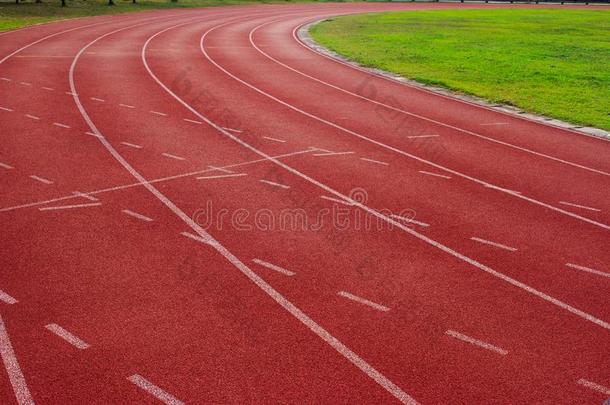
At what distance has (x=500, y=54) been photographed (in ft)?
87.6

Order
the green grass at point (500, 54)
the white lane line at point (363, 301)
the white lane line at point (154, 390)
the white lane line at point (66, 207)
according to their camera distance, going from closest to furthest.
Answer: the white lane line at point (154, 390)
the white lane line at point (363, 301)
the white lane line at point (66, 207)
the green grass at point (500, 54)

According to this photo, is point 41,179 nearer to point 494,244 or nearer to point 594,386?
point 494,244

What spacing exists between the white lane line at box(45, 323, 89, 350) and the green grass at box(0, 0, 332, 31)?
28.7 m

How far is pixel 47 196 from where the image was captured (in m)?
10.2

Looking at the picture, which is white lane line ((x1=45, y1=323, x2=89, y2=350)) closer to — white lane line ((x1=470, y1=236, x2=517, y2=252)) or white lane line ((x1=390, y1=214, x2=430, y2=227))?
white lane line ((x1=390, y1=214, x2=430, y2=227))

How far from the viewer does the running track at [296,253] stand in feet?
19.9

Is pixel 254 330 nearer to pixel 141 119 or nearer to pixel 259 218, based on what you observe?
pixel 259 218

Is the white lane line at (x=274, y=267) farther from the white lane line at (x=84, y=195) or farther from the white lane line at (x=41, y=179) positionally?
the white lane line at (x=41, y=179)

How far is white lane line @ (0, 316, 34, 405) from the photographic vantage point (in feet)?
18.4

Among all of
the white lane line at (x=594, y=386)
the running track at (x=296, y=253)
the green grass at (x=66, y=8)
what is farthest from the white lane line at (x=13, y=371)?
the green grass at (x=66, y=8)

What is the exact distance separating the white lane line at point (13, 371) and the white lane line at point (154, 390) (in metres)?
0.90

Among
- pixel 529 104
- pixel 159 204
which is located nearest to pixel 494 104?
pixel 529 104

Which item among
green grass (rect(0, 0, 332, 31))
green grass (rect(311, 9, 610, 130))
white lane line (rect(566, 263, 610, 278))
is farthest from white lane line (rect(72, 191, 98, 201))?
green grass (rect(0, 0, 332, 31))

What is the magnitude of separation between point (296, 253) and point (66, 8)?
39.5 m
